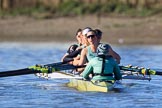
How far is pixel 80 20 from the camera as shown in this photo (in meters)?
38.5

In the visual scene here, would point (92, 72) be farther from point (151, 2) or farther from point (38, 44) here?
point (151, 2)

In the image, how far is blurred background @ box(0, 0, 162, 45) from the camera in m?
37.2

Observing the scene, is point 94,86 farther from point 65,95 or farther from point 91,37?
point 91,37

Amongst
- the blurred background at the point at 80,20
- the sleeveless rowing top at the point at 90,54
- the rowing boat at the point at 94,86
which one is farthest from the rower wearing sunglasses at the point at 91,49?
the blurred background at the point at 80,20

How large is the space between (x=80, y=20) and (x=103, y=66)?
1993 centimetres

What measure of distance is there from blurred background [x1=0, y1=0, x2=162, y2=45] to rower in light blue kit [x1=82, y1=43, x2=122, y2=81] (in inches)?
677

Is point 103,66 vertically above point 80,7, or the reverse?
point 80,7

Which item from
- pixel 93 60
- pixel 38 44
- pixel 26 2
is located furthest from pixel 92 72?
pixel 26 2

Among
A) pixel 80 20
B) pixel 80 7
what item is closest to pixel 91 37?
pixel 80 20

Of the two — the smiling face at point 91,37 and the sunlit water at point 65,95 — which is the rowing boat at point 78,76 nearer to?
the sunlit water at point 65,95

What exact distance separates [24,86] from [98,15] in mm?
18806

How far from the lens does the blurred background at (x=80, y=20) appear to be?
37.2 meters

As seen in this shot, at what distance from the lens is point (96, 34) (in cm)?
1952

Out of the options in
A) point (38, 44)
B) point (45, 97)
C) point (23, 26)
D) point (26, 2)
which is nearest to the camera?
point (45, 97)
